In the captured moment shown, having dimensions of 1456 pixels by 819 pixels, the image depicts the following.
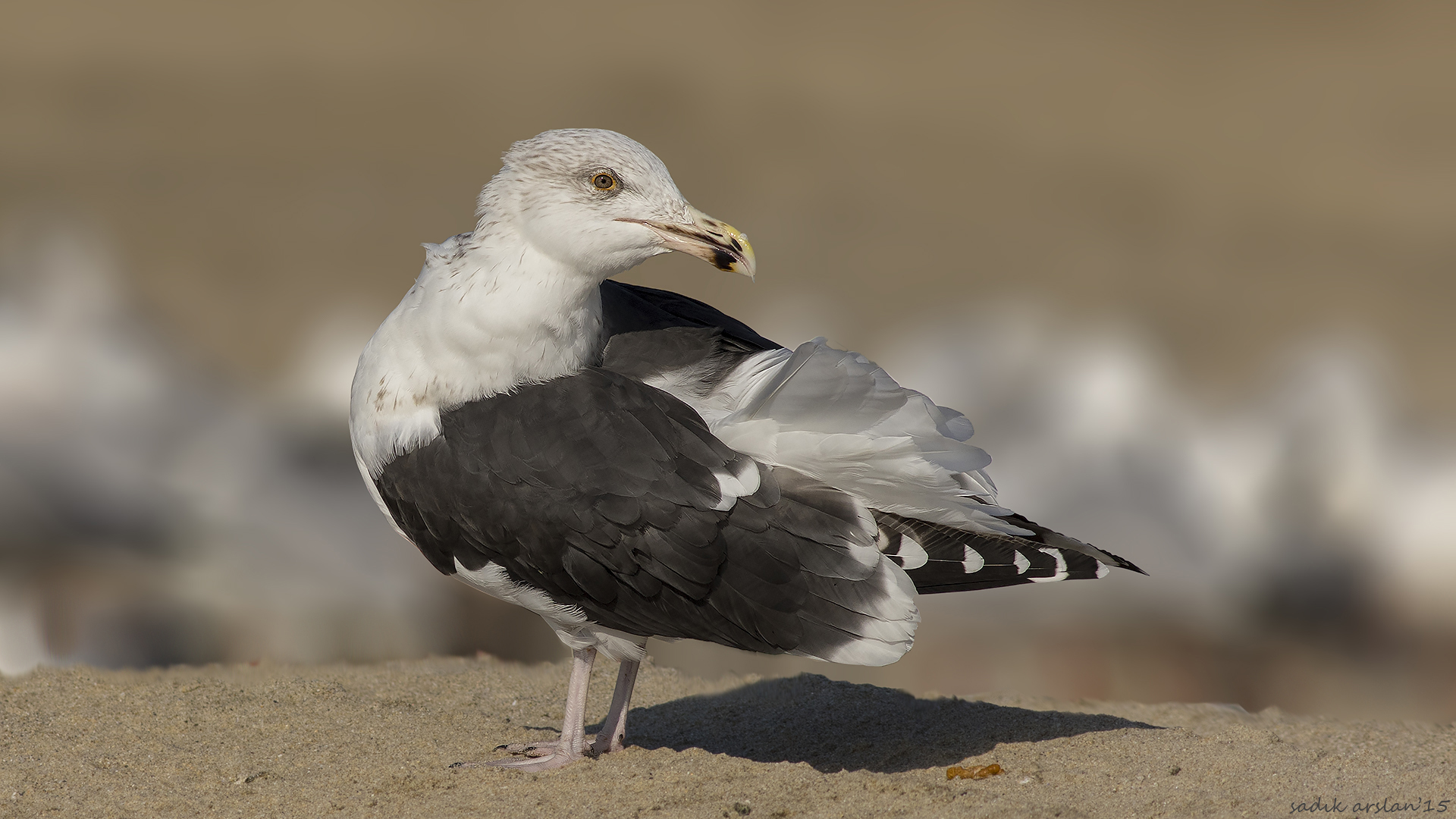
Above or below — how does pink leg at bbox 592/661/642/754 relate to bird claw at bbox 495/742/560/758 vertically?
above

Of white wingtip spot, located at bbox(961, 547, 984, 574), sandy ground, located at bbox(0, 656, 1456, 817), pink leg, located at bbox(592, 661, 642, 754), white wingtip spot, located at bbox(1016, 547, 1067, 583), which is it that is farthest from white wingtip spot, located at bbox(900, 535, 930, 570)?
pink leg, located at bbox(592, 661, 642, 754)

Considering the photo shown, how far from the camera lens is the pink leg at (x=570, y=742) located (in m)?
4.66

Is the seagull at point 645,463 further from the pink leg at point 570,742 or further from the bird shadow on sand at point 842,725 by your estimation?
the bird shadow on sand at point 842,725

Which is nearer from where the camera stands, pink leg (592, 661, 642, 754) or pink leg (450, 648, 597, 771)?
pink leg (450, 648, 597, 771)

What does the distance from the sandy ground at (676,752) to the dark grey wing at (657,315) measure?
1.52m

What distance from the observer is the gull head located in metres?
4.29

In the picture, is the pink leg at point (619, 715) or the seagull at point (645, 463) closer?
the seagull at point (645, 463)

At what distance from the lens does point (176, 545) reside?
27.4ft

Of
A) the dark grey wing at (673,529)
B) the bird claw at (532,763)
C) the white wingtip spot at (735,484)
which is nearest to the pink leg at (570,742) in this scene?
the bird claw at (532,763)

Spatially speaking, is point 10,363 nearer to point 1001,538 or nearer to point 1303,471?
point 1001,538

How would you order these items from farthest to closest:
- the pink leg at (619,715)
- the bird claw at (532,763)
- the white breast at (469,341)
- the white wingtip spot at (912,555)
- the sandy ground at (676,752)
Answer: the pink leg at (619,715)
the bird claw at (532,763)
the white breast at (469,341)
the white wingtip spot at (912,555)
the sandy ground at (676,752)

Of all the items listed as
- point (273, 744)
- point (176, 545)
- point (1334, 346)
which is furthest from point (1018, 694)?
point (1334, 346)

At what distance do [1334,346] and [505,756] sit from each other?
817cm

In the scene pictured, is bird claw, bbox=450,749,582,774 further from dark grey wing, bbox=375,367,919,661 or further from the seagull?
dark grey wing, bbox=375,367,919,661
